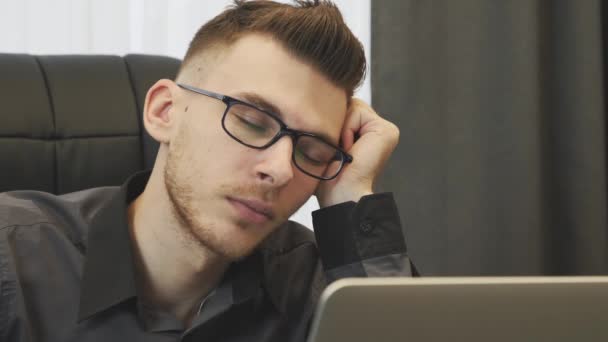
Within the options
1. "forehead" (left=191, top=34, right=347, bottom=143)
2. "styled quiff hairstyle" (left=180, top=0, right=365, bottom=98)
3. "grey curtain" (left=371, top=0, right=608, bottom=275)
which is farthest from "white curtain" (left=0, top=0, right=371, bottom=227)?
"forehead" (left=191, top=34, right=347, bottom=143)

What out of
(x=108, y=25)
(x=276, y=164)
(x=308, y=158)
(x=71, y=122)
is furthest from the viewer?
(x=108, y=25)

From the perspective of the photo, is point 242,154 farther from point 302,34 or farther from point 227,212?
point 302,34

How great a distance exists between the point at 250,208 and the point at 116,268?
23 centimetres

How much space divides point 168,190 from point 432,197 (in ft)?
3.58

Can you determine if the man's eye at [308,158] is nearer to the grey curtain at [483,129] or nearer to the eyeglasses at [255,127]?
the eyeglasses at [255,127]

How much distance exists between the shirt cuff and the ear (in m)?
0.31

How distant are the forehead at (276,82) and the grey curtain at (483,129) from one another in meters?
0.88

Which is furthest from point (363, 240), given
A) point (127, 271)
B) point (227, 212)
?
point (127, 271)

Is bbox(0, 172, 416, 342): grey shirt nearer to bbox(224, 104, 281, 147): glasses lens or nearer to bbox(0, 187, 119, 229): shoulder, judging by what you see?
bbox(0, 187, 119, 229): shoulder

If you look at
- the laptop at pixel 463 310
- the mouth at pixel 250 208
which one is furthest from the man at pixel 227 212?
the laptop at pixel 463 310

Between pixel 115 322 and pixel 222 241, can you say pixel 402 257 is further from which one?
pixel 115 322

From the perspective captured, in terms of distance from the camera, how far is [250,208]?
1024 millimetres

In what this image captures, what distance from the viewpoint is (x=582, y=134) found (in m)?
2.00

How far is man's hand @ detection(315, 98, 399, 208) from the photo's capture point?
4.06 feet
